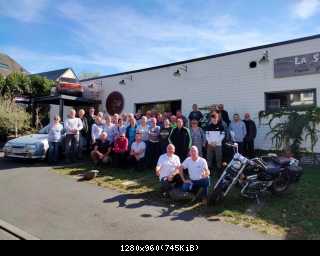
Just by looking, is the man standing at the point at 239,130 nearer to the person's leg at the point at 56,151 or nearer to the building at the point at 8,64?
the person's leg at the point at 56,151

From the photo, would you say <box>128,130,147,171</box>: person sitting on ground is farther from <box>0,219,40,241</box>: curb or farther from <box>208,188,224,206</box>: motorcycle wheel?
<box>0,219,40,241</box>: curb

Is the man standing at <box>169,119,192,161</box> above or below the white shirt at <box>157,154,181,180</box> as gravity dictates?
above

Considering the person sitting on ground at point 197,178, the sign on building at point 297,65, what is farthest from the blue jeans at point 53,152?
the sign on building at point 297,65

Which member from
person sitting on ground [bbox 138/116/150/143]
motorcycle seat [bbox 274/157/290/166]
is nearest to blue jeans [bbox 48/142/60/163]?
person sitting on ground [bbox 138/116/150/143]

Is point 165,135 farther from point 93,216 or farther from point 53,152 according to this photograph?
point 93,216

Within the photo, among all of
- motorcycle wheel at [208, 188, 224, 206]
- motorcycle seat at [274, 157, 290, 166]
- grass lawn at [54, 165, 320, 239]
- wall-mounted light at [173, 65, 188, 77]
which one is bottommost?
grass lawn at [54, 165, 320, 239]

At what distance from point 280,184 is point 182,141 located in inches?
114

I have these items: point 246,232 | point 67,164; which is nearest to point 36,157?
point 67,164

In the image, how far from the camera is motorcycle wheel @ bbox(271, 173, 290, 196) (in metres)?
6.89

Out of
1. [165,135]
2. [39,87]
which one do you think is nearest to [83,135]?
[165,135]

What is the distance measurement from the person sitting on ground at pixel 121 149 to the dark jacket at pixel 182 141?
165 centimetres

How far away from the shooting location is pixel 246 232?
5.12 m
